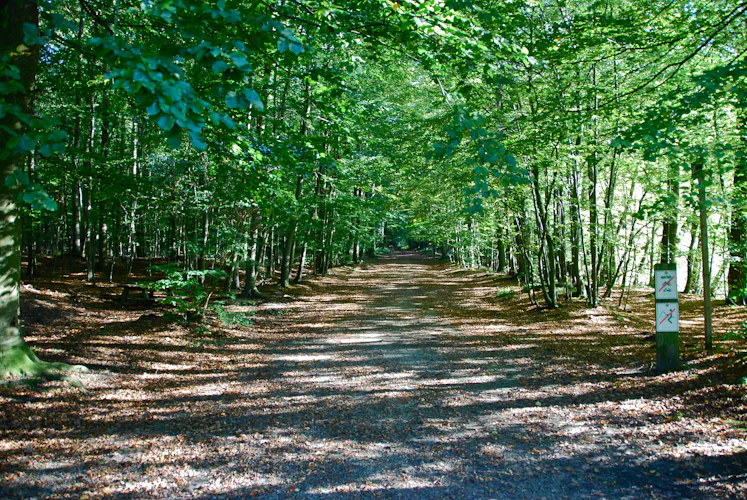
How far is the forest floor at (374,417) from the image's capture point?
3.55 m

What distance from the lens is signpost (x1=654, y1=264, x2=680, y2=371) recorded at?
5.97 meters

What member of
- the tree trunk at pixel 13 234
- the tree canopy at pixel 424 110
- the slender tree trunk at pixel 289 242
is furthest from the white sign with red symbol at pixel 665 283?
the slender tree trunk at pixel 289 242

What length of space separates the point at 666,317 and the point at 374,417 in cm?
399

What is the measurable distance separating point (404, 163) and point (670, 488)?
39.2 feet

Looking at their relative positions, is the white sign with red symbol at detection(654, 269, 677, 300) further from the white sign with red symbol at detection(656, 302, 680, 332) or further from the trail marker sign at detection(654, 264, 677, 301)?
the white sign with red symbol at detection(656, 302, 680, 332)

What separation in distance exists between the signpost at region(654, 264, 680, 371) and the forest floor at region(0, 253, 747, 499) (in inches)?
Answer: 8.5

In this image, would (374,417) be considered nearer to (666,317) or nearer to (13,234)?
(666,317)

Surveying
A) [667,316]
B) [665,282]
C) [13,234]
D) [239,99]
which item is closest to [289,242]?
[13,234]

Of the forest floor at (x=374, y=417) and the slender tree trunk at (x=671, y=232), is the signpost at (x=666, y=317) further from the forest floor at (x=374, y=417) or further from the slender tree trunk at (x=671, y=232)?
the slender tree trunk at (x=671, y=232)

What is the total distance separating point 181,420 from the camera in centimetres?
491

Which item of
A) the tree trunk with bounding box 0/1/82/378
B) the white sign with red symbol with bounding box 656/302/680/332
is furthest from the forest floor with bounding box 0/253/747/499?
the white sign with red symbol with bounding box 656/302/680/332

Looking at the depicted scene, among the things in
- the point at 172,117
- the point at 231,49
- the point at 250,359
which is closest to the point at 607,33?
the point at 231,49

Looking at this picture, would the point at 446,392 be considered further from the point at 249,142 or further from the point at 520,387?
the point at 249,142

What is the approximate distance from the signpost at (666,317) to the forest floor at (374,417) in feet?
0.71
